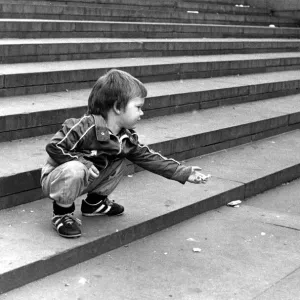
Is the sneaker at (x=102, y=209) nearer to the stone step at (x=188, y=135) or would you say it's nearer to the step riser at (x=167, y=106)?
the stone step at (x=188, y=135)

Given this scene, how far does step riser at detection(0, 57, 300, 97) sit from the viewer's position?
608 centimetres

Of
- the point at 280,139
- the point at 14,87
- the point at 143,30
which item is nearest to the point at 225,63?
the point at 143,30

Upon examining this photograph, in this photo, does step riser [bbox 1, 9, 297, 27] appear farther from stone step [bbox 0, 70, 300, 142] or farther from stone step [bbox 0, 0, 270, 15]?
stone step [bbox 0, 70, 300, 142]

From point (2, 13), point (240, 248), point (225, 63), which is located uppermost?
point (2, 13)

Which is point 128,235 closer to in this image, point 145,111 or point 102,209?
point 102,209

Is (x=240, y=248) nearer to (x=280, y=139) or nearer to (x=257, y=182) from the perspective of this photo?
(x=257, y=182)

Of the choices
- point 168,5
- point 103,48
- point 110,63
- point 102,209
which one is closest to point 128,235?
point 102,209

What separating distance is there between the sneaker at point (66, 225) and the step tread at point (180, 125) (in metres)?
0.50

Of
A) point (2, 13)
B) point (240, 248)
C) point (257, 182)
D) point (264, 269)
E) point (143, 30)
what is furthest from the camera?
point (143, 30)

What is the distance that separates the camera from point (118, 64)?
743 centimetres

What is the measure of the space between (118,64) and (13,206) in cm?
342

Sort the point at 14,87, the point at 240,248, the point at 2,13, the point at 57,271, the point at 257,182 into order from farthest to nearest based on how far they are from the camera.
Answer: the point at 2,13 → the point at 14,87 → the point at 257,182 → the point at 240,248 → the point at 57,271

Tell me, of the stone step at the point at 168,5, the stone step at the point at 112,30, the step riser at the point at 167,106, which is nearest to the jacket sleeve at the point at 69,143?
the step riser at the point at 167,106

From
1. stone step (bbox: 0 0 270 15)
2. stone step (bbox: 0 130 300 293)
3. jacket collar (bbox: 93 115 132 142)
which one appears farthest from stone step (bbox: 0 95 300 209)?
stone step (bbox: 0 0 270 15)
